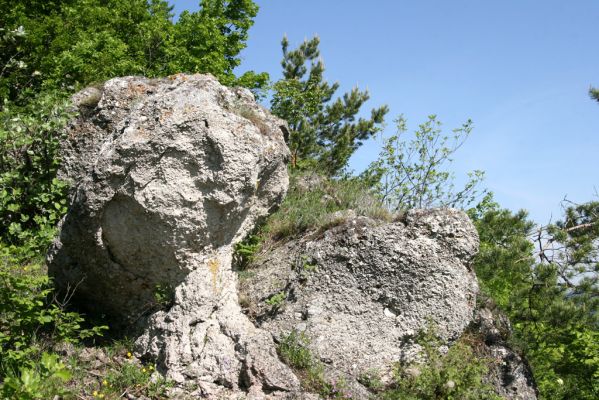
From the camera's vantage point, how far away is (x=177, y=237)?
561cm

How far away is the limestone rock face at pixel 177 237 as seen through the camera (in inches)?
212

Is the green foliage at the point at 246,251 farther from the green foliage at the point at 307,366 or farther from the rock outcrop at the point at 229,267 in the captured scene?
the green foliage at the point at 307,366

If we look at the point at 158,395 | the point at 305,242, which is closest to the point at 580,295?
the point at 305,242

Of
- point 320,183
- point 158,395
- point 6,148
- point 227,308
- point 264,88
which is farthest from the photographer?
point 264,88

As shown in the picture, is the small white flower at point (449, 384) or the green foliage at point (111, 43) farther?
the green foliage at point (111, 43)

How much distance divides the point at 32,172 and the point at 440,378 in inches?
217

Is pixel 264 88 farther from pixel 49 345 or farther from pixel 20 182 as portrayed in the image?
pixel 49 345

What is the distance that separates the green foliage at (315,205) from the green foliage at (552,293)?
167cm

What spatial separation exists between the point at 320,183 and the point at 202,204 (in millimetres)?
3398

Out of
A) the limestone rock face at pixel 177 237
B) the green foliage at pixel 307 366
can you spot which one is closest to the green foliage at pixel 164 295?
the limestone rock face at pixel 177 237

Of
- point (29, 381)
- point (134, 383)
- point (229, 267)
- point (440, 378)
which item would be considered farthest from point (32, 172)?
point (440, 378)

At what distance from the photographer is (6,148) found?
7125 mm

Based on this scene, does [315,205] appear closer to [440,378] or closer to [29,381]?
[440,378]

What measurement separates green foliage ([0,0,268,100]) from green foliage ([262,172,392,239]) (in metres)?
4.48
